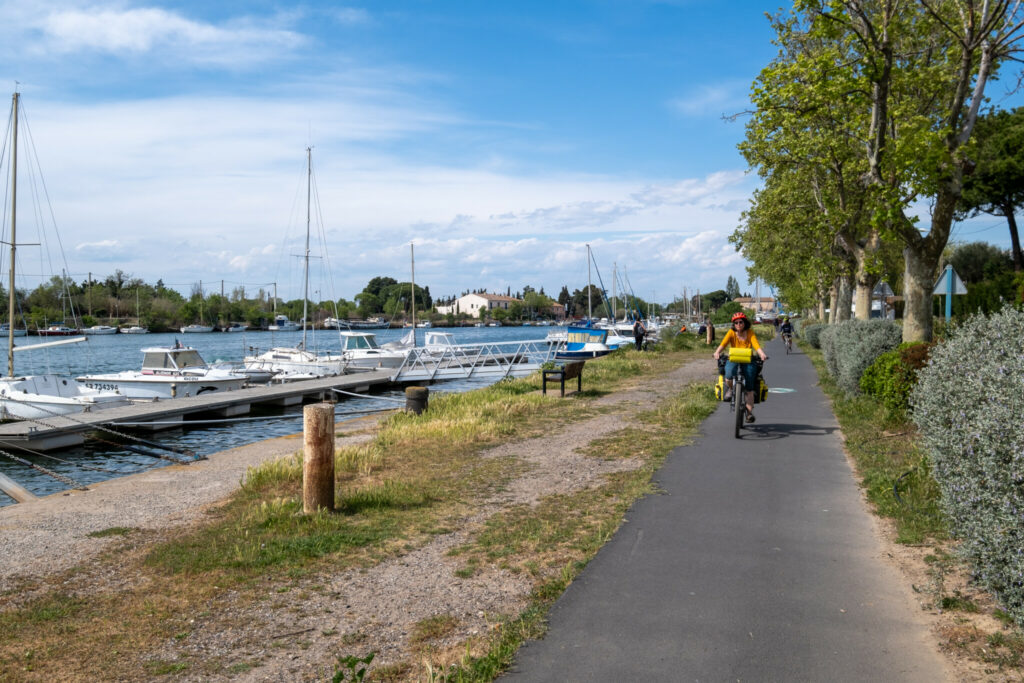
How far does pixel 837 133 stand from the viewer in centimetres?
1814

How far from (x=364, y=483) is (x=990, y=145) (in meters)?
43.4

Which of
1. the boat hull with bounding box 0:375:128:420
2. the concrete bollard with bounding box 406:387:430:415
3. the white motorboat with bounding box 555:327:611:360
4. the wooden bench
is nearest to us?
the concrete bollard with bounding box 406:387:430:415

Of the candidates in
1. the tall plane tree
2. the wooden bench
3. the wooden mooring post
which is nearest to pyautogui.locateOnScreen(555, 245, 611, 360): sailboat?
the wooden bench

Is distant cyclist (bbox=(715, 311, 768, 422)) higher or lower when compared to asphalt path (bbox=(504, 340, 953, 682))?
higher

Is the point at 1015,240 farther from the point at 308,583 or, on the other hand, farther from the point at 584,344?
the point at 308,583

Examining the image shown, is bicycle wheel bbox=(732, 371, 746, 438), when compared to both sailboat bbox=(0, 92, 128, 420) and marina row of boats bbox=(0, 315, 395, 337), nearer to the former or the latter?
sailboat bbox=(0, 92, 128, 420)

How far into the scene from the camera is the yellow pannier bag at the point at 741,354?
11.3m

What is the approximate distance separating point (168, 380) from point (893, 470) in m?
26.9

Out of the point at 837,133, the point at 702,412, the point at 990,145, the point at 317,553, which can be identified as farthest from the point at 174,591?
the point at 990,145

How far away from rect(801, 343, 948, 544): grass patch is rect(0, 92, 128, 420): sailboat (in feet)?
64.6

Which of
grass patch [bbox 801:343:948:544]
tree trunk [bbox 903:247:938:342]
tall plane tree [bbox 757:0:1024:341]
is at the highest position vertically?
tall plane tree [bbox 757:0:1024:341]

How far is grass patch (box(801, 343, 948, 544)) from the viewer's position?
636 centimetres

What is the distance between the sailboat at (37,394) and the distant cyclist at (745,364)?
59.2 ft

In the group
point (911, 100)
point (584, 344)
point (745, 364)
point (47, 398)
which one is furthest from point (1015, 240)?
point (47, 398)
